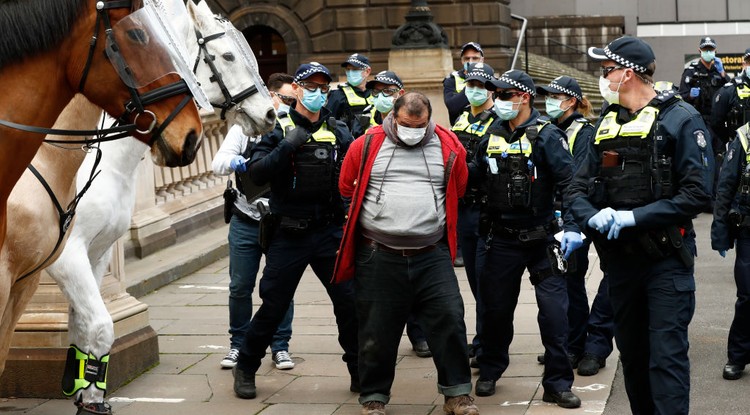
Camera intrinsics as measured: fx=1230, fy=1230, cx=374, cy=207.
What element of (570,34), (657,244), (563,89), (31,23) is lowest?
(570,34)

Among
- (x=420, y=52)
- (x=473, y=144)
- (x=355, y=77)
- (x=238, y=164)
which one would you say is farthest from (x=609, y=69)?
(x=420, y=52)

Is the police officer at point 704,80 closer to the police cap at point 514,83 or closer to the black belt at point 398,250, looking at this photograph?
the police cap at point 514,83

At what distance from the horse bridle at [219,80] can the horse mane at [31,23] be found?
2413 millimetres

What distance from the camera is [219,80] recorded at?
704cm

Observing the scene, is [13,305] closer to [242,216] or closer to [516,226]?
[242,216]

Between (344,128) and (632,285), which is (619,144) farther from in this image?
Result: (344,128)

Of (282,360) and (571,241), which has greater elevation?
(571,241)

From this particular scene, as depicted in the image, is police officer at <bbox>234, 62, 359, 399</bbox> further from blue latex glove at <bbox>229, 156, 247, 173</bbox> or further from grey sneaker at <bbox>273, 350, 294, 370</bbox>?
grey sneaker at <bbox>273, 350, 294, 370</bbox>

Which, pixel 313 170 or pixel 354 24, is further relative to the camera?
pixel 354 24

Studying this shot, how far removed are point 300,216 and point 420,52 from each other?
11.4 meters

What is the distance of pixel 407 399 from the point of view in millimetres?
Answer: 7719

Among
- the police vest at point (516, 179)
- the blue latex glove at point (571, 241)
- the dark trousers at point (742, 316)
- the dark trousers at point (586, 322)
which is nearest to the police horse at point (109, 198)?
the police vest at point (516, 179)

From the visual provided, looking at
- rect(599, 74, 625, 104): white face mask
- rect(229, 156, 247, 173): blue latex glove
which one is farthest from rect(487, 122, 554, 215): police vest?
rect(229, 156, 247, 173): blue latex glove

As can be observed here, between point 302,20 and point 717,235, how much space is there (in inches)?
787
